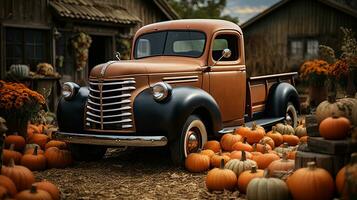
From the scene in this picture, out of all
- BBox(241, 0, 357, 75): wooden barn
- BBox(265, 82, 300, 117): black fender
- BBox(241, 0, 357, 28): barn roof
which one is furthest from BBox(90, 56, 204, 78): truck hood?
BBox(241, 0, 357, 28): barn roof

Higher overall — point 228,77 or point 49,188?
point 228,77

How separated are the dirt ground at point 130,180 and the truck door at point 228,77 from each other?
1.25 m

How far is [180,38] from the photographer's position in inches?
312

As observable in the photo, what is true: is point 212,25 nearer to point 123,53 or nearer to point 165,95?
point 165,95

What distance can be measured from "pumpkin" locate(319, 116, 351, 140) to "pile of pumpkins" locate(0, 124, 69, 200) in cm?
268

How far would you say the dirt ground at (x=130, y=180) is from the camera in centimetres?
540

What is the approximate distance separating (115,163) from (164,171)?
917 millimetres

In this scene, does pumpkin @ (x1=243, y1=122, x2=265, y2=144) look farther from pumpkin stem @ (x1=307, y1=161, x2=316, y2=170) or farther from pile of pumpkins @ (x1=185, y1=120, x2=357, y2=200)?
pumpkin stem @ (x1=307, y1=161, x2=316, y2=170)

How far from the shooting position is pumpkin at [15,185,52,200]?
4.46 meters

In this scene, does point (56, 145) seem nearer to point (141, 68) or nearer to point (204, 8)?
point (141, 68)

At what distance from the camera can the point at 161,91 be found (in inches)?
250

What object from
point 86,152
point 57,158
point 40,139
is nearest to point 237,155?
point 86,152

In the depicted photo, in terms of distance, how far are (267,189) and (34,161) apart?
10.9 feet

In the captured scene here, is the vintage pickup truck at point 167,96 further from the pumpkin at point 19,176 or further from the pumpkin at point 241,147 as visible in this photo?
the pumpkin at point 19,176
